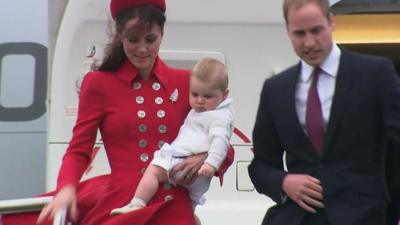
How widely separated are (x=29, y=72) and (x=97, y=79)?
2.37m

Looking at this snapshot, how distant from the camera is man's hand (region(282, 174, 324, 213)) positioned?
2.65 meters

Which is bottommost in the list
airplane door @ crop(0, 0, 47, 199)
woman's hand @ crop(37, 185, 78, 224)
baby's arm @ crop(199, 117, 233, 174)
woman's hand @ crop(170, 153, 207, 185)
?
airplane door @ crop(0, 0, 47, 199)

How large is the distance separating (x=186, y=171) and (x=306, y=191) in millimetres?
386

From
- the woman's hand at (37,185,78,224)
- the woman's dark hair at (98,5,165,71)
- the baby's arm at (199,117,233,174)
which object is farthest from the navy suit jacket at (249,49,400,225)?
the woman's hand at (37,185,78,224)

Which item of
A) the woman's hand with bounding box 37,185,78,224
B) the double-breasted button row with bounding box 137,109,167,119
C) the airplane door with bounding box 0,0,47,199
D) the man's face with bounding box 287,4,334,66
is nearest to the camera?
the man's face with bounding box 287,4,334,66

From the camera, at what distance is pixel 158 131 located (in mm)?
2871

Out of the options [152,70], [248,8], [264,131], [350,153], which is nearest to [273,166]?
[264,131]

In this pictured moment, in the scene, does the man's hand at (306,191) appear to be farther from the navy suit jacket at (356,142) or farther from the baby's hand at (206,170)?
the baby's hand at (206,170)

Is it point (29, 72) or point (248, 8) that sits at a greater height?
point (248, 8)

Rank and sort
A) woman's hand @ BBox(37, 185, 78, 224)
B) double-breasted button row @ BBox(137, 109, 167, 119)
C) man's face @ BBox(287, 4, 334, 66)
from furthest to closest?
double-breasted button row @ BBox(137, 109, 167, 119), woman's hand @ BBox(37, 185, 78, 224), man's face @ BBox(287, 4, 334, 66)

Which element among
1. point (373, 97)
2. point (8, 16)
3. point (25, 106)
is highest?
point (373, 97)

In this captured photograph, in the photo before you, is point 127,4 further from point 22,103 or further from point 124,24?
point 22,103

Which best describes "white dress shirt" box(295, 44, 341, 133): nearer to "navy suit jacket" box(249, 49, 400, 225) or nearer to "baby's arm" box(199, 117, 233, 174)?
"navy suit jacket" box(249, 49, 400, 225)

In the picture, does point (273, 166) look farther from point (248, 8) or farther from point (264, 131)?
point (248, 8)
